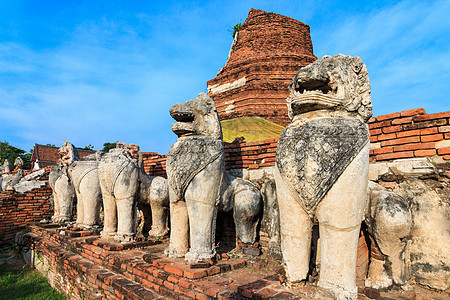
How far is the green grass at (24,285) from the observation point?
5.28 meters

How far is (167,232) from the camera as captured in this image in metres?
5.32

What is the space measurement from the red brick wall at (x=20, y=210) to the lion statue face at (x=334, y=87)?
9.37m

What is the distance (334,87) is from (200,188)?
1.95 meters

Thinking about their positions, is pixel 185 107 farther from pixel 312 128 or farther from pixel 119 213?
pixel 119 213

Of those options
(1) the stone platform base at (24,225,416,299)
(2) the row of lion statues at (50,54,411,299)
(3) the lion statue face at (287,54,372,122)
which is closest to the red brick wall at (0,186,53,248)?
(1) the stone platform base at (24,225,416,299)

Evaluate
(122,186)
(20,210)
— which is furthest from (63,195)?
(122,186)

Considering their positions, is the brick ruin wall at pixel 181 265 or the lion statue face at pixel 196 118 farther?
the lion statue face at pixel 196 118

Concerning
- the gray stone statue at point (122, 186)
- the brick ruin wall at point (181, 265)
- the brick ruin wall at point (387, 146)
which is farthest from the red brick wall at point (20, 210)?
the gray stone statue at point (122, 186)

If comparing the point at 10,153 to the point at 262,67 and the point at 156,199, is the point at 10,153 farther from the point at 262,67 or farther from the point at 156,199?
the point at 156,199

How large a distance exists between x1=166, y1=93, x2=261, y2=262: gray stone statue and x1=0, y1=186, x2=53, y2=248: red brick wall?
7227mm

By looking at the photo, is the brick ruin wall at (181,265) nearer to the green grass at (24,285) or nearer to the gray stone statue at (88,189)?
the green grass at (24,285)

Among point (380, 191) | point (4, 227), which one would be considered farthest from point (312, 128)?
point (4, 227)

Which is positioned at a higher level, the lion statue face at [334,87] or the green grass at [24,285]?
the lion statue face at [334,87]

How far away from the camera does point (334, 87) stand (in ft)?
8.45
